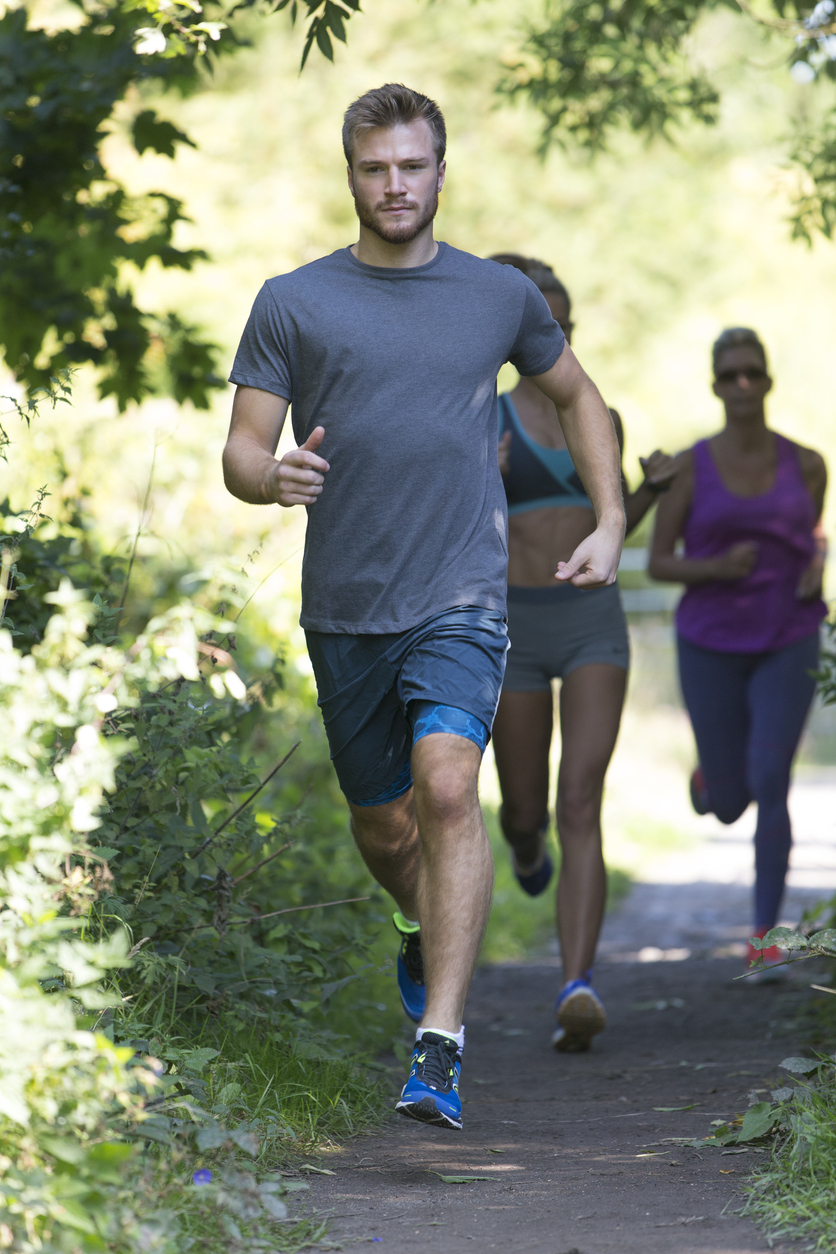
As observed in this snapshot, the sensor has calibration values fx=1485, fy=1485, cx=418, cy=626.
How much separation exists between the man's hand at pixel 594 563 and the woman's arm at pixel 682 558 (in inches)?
88.4

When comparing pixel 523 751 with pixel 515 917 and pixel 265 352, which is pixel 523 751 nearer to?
pixel 265 352

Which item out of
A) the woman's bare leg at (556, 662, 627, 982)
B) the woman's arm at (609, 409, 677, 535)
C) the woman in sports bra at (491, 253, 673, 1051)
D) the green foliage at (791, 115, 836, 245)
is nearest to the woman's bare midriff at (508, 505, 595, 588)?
the woman in sports bra at (491, 253, 673, 1051)

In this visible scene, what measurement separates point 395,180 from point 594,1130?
2.38 m

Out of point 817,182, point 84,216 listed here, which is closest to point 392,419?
point 84,216

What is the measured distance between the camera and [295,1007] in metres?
3.97

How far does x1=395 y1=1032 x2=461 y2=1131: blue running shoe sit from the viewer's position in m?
3.02

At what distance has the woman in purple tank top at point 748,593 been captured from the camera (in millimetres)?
5848

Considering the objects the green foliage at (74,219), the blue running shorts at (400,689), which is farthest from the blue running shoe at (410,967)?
the green foliage at (74,219)

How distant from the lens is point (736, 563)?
5.86m

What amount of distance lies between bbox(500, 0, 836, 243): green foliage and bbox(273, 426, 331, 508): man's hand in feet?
10.2

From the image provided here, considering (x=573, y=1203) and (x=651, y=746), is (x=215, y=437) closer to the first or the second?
(x=573, y=1203)

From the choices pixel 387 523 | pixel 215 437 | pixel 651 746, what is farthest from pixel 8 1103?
pixel 651 746

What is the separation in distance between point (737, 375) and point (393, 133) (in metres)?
2.79

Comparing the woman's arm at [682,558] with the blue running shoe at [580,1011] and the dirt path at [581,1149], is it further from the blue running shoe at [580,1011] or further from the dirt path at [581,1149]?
the blue running shoe at [580,1011]
